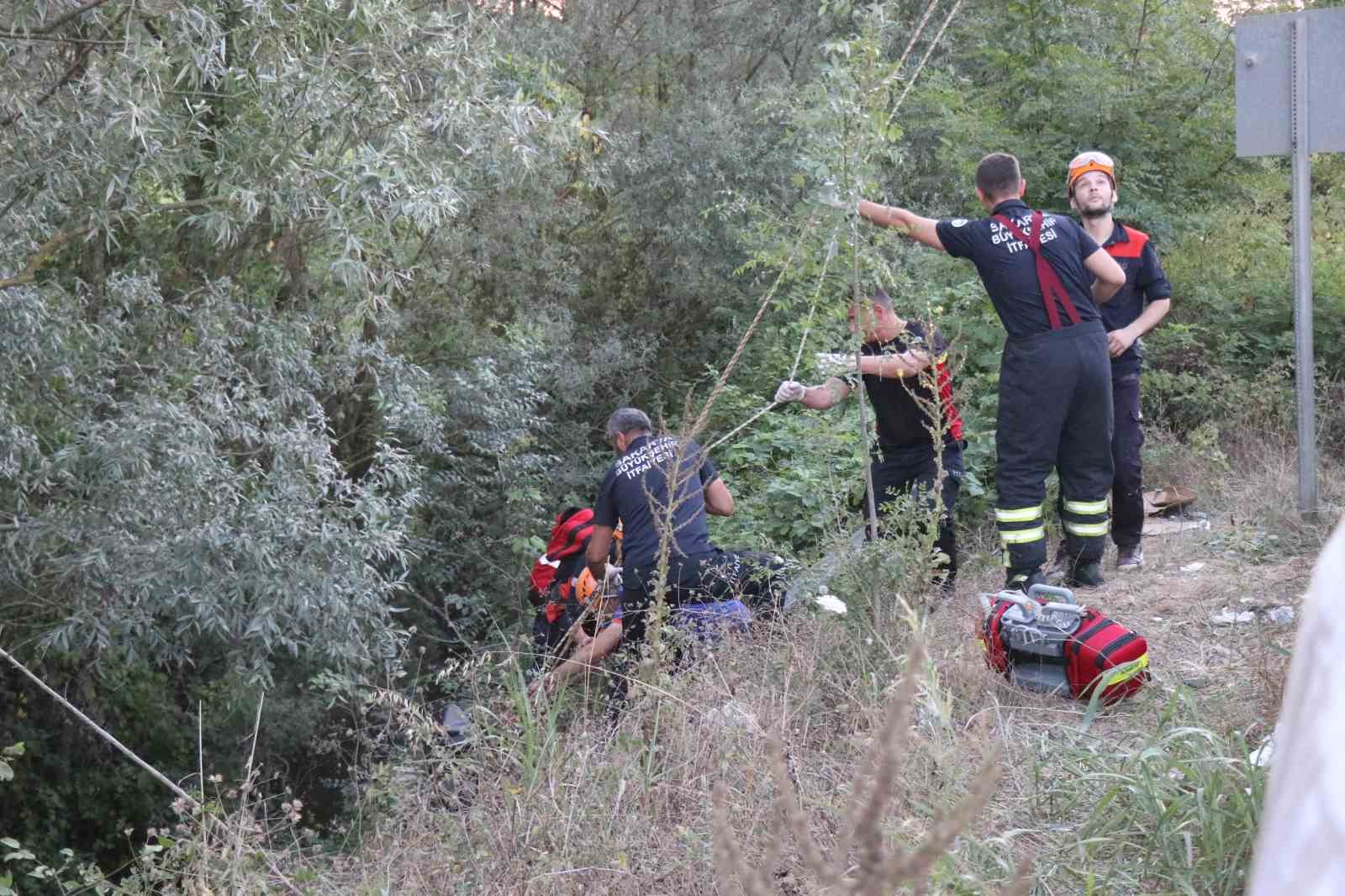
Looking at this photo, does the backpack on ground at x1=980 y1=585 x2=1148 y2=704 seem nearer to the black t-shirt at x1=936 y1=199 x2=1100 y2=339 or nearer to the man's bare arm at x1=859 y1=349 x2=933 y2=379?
the man's bare arm at x1=859 y1=349 x2=933 y2=379

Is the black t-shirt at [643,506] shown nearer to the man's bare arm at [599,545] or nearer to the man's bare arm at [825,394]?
the man's bare arm at [599,545]

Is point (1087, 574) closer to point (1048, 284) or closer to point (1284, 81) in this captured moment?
point (1048, 284)

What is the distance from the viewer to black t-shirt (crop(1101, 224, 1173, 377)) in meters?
6.35

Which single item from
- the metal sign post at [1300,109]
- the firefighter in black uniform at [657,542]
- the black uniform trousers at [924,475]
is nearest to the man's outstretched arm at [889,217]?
the firefighter in black uniform at [657,542]

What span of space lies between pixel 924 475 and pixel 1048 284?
3.59 ft

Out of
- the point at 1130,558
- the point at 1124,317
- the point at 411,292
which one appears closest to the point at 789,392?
the point at 1124,317

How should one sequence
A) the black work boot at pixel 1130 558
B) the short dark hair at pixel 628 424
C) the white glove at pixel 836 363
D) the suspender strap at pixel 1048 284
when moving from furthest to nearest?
the black work boot at pixel 1130 558 → the short dark hair at pixel 628 424 → the suspender strap at pixel 1048 284 → the white glove at pixel 836 363

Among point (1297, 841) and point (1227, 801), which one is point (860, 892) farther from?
point (1227, 801)

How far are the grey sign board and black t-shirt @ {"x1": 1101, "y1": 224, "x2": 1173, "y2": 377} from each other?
2.36 feet

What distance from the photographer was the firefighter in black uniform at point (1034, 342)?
559 centimetres

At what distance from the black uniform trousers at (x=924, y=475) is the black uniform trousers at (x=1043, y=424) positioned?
0.38 m

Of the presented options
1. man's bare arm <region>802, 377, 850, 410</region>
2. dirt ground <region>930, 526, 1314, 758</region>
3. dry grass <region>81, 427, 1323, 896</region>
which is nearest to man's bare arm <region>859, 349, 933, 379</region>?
man's bare arm <region>802, 377, 850, 410</region>

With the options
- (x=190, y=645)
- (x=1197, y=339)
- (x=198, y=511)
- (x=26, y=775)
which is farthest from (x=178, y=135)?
(x=1197, y=339)

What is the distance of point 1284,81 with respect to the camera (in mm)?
6379
